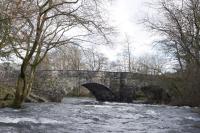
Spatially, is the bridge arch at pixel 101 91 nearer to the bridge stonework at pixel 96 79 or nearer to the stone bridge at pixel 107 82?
the stone bridge at pixel 107 82

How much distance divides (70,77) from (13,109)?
15584 mm

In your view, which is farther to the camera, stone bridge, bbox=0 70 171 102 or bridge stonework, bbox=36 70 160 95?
bridge stonework, bbox=36 70 160 95

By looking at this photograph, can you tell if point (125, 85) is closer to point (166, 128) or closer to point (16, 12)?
point (166, 128)

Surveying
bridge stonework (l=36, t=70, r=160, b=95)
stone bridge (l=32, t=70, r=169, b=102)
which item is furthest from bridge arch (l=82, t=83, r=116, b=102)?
bridge stonework (l=36, t=70, r=160, b=95)

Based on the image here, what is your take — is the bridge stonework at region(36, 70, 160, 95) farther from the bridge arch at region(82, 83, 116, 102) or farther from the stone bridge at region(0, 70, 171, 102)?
the bridge arch at region(82, 83, 116, 102)

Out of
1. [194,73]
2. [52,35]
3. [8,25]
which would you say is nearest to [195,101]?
[194,73]

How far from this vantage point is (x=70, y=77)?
34594 millimetres

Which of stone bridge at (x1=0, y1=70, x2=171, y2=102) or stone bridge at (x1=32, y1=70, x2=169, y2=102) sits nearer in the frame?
stone bridge at (x1=0, y1=70, x2=171, y2=102)

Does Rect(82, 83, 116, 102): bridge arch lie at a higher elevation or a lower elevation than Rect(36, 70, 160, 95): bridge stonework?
lower

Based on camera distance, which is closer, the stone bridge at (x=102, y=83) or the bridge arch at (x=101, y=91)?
the stone bridge at (x=102, y=83)

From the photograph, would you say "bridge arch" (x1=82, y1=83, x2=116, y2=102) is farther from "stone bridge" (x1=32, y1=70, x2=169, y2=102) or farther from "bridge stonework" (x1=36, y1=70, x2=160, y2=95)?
"bridge stonework" (x1=36, y1=70, x2=160, y2=95)

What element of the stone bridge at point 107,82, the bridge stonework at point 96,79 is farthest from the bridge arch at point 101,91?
the bridge stonework at point 96,79

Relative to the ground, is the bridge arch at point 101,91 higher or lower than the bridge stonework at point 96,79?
lower

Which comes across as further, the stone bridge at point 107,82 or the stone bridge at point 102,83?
the stone bridge at point 107,82
